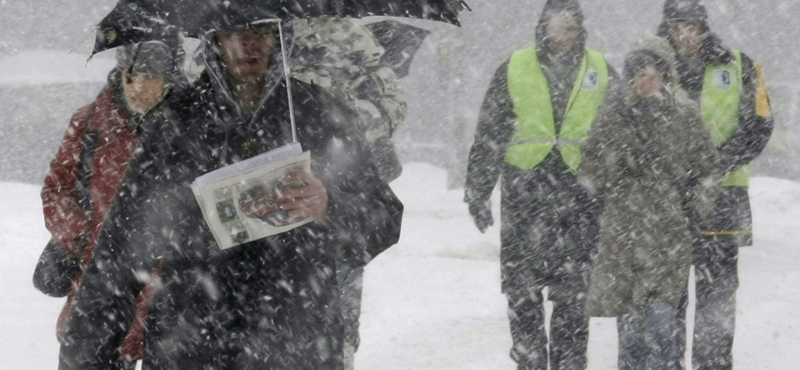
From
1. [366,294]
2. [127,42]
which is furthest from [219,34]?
[366,294]

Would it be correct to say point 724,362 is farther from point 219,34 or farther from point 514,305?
point 219,34

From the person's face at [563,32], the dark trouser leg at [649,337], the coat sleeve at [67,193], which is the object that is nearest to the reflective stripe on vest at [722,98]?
the person's face at [563,32]

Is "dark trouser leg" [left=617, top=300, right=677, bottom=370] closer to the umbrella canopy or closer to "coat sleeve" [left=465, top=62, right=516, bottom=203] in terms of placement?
"coat sleeve" [left=465, top=62, right=516, bottom=203]

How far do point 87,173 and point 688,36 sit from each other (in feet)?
10.9

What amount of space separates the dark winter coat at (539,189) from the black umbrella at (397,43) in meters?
0.85

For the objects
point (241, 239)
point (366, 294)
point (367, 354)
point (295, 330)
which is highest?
point (241, 239)

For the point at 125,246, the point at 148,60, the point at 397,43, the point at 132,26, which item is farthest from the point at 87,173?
the point at 397,43

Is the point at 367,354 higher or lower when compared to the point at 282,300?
lower

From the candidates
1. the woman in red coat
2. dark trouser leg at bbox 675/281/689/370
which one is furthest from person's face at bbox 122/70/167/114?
dark trouser leg at bbox 675/281/689/370

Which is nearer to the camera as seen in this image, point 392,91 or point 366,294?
point 392,91

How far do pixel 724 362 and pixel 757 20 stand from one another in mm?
19775

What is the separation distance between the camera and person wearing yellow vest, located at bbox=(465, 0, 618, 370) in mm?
6148

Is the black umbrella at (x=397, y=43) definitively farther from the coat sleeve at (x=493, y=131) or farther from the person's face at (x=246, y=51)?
the person's face at (x=246, y=51)

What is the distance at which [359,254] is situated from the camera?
10.1ft
